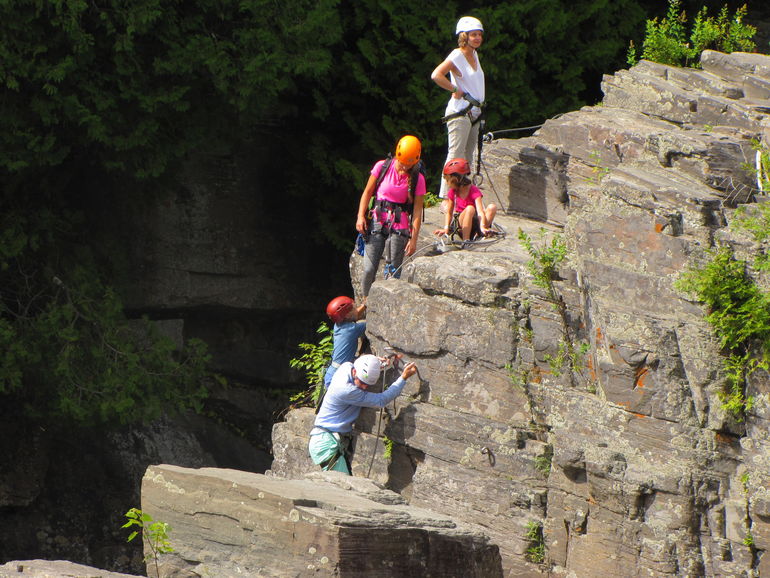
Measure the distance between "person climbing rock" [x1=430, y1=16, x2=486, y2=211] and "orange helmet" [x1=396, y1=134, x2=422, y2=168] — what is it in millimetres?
485

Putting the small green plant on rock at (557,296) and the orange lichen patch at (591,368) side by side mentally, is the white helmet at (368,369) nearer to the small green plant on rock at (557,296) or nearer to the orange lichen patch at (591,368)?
the small green plant on rock at (557,296)

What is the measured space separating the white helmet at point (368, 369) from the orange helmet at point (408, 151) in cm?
199

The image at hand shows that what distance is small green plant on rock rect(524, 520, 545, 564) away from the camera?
1001 centimetres

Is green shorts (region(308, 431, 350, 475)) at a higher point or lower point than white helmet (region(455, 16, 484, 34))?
lower

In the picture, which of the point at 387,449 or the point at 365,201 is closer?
the point at 387,449

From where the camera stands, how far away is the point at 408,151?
1083 centimetres

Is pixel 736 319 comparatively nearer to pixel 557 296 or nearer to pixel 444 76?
pixel 557 296

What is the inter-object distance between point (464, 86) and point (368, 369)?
3.20 meters

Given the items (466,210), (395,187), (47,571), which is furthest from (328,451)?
(47,571)

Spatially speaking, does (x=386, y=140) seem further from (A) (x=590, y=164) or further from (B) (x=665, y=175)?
(B) (x=665, y=175)

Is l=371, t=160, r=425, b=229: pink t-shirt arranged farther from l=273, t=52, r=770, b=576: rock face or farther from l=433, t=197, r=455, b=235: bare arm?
l=273, t=52, r=770, b=576: rock face

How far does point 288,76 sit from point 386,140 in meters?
2.07

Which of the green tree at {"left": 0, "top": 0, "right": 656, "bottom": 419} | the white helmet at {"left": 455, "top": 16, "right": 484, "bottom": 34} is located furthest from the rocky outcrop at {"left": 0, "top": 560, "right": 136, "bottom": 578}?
the green tree at {"left": 0, "top": 0, "right": 656, "bottom": 419}

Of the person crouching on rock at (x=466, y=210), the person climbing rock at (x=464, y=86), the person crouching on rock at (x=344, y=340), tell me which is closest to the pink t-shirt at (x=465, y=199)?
the person crouching on rock at (x=466, y=210)
